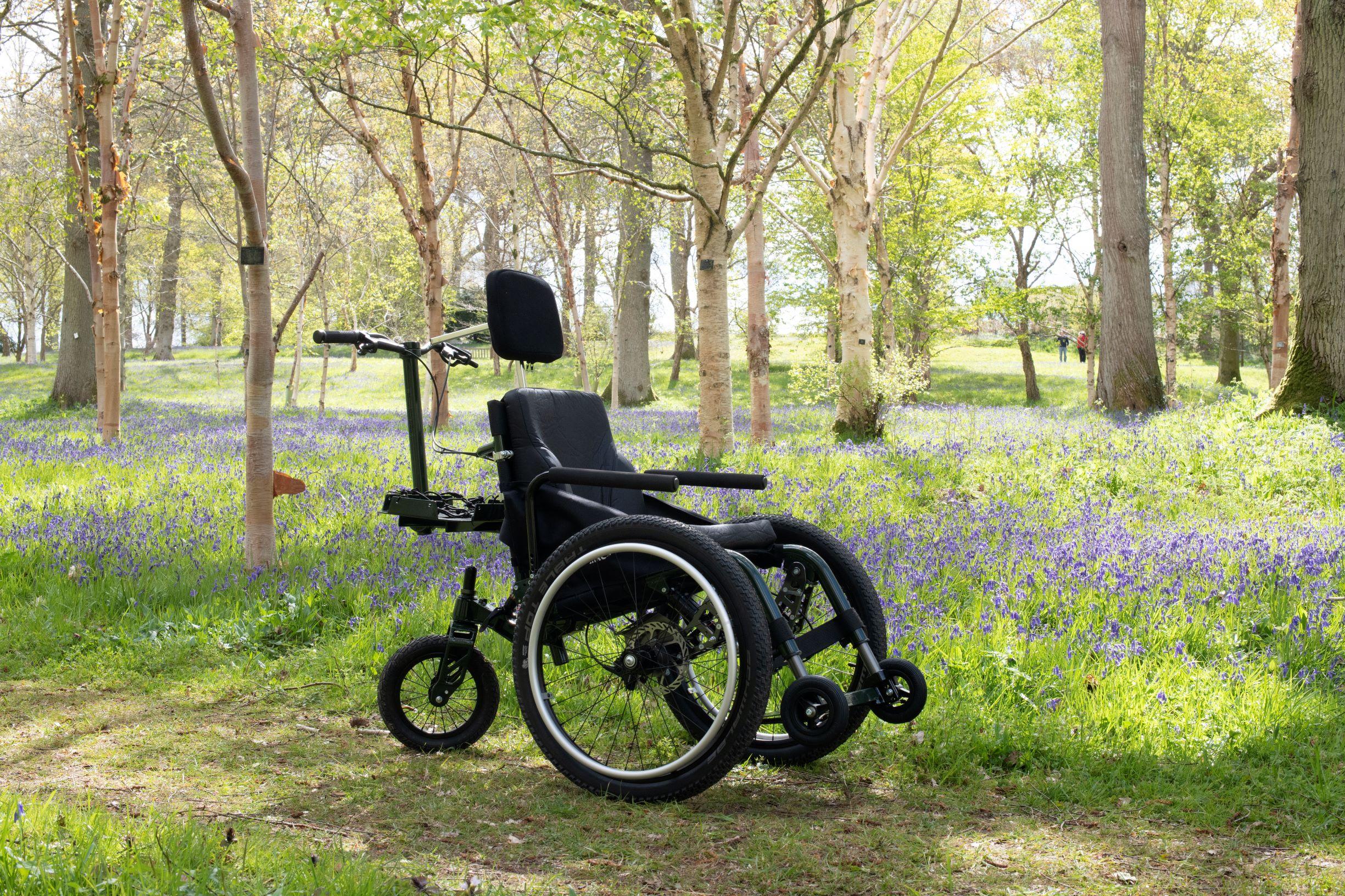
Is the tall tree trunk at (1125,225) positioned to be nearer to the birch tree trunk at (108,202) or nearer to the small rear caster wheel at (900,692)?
the small rear caster wheel at (900,692)

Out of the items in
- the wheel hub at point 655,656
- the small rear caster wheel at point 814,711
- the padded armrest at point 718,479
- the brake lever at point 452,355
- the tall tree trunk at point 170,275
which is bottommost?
the small rear caster wheel at point 814,711

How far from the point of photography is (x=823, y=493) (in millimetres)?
7109

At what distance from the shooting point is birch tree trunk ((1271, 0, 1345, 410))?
859 cm

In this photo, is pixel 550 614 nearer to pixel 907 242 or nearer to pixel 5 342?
pixel 907 242

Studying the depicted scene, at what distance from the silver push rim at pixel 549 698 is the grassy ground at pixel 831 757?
0.49ft

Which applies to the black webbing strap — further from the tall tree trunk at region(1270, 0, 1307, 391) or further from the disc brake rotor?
the tall tree trunk at region(1270, 0, 1307, 391)

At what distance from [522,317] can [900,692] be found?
1.92m

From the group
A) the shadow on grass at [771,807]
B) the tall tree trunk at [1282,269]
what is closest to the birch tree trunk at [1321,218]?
the tall tree trunk at [1282,269]

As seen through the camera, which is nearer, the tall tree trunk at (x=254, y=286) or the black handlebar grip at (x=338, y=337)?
the black handlebar grip at (x=338, y=337)

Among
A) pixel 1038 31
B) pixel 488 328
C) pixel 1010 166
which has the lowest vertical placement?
pixel 488 328

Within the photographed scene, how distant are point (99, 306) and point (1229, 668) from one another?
36.6 feet

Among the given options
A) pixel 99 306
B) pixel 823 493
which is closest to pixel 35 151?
pixel 99 306

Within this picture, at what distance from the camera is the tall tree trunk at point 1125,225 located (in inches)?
508

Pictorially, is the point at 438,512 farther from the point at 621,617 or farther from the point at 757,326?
the point at 757,326
